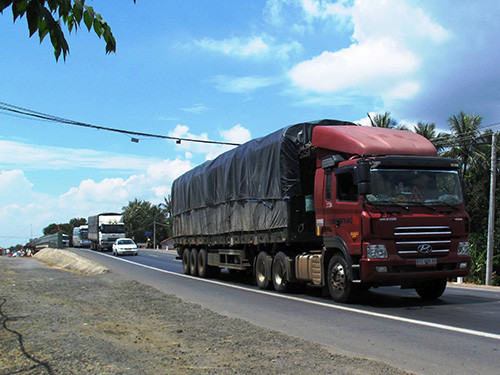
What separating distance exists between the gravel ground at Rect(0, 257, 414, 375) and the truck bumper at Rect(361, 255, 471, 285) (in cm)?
287

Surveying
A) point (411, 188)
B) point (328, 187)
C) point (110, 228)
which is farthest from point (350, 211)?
point (110, 228)

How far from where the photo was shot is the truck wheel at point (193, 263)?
20.4m

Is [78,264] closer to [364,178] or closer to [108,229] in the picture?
[364,178]

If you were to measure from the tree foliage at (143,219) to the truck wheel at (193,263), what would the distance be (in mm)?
84525

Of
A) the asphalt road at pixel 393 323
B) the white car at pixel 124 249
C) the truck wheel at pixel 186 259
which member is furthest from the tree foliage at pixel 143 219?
the asphalt road at pixel 393 323

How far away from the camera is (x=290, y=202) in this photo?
498 inches

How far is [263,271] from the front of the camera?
47.2 feet

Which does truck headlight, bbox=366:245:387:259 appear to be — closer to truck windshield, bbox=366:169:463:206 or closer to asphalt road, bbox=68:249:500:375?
truck windshield, bbox=366:169:463:206

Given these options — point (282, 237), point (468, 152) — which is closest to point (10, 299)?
point (282, 237)

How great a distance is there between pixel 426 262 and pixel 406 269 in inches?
16.2

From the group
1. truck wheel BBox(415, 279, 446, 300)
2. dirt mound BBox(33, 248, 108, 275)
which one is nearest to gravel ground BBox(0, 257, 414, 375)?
truck wheel BBox(415, 279, 446, 300)

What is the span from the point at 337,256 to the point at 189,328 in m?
4.09

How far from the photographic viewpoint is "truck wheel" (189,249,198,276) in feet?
67.0

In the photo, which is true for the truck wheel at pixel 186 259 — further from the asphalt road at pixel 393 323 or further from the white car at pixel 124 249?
the white car at pixel 124 249
